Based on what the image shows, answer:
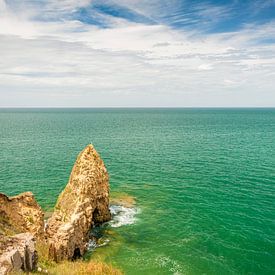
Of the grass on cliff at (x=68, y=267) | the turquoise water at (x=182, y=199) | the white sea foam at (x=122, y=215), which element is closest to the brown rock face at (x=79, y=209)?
the grass on cliff at (x=68, y=267)

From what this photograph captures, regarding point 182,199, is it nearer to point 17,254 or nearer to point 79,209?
point 79,209

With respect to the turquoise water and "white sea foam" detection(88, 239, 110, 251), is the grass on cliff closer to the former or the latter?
"white sea foam" detection(88, 239, 110, 251)

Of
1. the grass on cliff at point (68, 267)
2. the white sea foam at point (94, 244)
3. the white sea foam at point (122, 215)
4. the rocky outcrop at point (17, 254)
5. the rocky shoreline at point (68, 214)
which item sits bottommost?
the white sea foam at point (94, 244)

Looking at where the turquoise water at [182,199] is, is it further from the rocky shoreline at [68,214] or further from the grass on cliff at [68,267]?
the grass on cliff at [68,267]

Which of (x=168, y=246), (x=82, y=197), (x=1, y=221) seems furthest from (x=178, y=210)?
(x=1, y=221)

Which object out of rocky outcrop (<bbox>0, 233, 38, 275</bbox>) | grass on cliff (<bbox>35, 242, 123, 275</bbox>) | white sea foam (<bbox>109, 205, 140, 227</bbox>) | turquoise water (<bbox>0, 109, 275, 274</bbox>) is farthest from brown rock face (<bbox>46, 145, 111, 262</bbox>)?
rocky outcrop (<bbox>0, 233, 38, 275</bbox>)

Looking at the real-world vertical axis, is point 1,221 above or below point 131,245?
above

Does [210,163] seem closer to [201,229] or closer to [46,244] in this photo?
[201,229]
